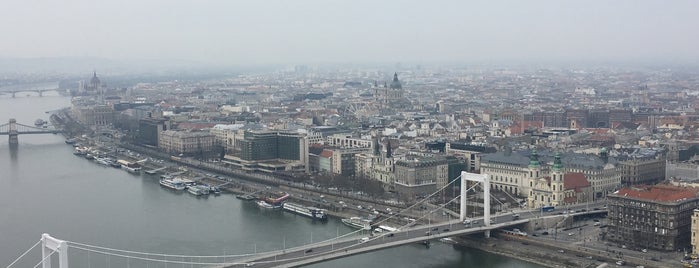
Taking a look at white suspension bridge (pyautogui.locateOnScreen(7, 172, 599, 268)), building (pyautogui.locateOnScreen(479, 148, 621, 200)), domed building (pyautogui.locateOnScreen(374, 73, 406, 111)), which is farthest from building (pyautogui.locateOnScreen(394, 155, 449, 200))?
domed building (pyautogui.locateOnScreen(374, 73, 406, 111))

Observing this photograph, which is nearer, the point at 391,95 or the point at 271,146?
the point at 271,146

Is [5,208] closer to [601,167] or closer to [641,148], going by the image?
[601,167]

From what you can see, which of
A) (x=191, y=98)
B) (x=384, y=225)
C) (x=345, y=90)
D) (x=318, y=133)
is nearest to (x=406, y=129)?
(x=318, y=133)

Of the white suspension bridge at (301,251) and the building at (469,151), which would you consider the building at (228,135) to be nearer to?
the building at (469,151)

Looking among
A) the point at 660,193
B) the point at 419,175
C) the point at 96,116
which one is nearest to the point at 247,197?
the point at 419,175

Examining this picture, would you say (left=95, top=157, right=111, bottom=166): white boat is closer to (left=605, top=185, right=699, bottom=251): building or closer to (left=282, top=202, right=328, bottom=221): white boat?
(left=282, top=202, right=328, bottom=221): white boat

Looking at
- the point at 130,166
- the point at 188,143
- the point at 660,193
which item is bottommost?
the point at 130,166

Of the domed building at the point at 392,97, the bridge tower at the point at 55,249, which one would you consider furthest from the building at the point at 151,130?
the bridge tower at the point at 55,249

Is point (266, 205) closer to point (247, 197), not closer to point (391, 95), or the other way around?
point (247, 197)
